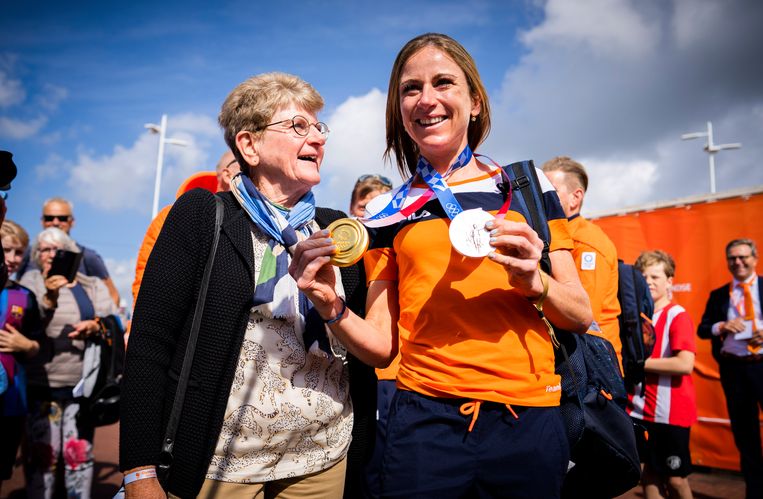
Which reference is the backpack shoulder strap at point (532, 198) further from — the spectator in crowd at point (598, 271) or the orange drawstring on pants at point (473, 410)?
the spectator in crowd at point (598, 271)

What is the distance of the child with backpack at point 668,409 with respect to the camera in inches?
195

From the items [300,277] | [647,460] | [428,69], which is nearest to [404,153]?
[428,69]

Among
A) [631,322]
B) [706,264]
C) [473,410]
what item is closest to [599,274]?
[631,322]

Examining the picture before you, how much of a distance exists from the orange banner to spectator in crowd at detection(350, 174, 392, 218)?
533 cm

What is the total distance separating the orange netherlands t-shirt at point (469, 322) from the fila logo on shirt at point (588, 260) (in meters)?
1.77

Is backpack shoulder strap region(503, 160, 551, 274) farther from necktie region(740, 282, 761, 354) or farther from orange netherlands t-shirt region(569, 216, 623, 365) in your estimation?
necktie region(740, 282, 761, 354)

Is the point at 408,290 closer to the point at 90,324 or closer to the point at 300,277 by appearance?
the point at 300,277

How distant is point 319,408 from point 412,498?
1.78ft

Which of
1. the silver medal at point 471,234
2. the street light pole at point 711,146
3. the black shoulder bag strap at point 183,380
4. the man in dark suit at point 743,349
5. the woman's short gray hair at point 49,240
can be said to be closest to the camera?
the silver medal at point 471,234

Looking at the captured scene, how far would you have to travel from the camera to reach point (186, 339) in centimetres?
203

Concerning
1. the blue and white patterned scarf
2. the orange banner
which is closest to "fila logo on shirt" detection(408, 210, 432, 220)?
the blue and white patterned scarf

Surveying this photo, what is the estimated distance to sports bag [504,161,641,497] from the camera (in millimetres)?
1978

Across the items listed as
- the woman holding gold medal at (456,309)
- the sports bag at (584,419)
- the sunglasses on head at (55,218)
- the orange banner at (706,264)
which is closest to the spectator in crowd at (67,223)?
the sunglasses on head at (55,218)

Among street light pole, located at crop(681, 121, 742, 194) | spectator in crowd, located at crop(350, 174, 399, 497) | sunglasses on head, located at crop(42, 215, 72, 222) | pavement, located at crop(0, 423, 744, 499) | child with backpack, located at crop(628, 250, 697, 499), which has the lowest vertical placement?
pavement, located at crop(0, 423, 744, 499)
